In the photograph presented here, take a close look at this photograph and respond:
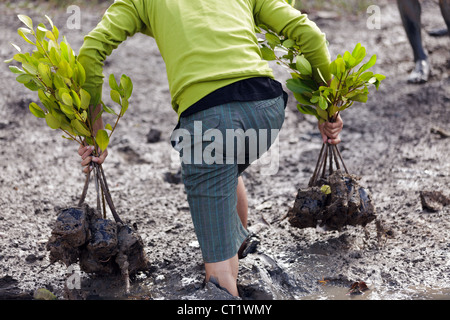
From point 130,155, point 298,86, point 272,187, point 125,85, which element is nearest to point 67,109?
point 125,85

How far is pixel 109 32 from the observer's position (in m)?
2.22

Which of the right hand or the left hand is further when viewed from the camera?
the left hand

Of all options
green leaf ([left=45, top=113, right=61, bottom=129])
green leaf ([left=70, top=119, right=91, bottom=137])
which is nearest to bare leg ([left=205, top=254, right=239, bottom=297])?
green leaf ([left=70, top=119, right=91, bottom=137])

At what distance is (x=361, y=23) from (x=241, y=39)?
421cm

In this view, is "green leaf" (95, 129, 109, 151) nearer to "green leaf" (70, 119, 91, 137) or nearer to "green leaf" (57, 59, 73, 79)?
"green leaf" (70, 119, 91, 137)

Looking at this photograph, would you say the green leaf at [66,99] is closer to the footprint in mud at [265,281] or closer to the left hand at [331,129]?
the footprint in mud at [265,281]

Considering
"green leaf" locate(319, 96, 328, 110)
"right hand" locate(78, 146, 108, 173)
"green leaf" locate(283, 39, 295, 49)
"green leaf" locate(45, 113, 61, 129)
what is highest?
"green leaf" locate(283, 39, 295, 49)

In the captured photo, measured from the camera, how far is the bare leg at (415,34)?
15.6 feet

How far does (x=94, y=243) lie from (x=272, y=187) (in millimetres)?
1614

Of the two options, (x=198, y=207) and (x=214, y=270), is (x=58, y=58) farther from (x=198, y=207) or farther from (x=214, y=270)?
(x=214, y=270)

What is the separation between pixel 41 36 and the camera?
2359 millimetres

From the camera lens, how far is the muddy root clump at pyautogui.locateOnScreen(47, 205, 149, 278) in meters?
2.30

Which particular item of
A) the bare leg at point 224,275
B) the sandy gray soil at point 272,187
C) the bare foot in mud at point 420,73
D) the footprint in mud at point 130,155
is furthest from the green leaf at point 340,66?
the bare foot in mud at point 420,73

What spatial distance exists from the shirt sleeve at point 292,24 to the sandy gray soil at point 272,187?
0.96 m
